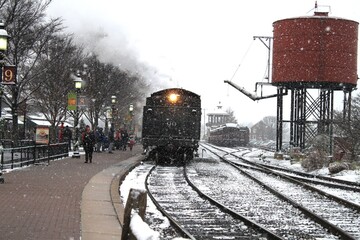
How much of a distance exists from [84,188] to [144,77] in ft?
93.6

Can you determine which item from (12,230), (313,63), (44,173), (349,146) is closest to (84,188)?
(44,173)

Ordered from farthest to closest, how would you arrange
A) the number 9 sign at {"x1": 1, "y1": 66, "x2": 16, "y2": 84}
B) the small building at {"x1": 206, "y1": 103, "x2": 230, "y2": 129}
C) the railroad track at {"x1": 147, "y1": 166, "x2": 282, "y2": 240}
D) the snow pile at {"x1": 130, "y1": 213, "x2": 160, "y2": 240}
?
1. the small building at {"x1": 206, "y1": 103, "x2": 230, "y2": 129}
2. the number 9 sign at {"x1": 1, "y1": 66, "x2": 16, "y2": 84}
3. the railroad track at {"x1": 147, "y1": 166, "x2": 282, "y2": 240}
4. the snow pile at {"x1": 130, "y1": 213, "x2": 160, "y2": 240}

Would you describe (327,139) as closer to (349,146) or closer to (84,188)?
(349,146)

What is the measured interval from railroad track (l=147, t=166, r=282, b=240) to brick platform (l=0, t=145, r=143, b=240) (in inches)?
56.7

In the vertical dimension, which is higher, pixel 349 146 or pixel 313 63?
pixel 313 63

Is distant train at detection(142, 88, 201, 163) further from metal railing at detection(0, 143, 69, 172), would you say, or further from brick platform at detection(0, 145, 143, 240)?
brick platform at detection(0, 145, 143, 240)

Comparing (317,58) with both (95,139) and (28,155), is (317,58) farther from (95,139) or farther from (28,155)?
(28,155)

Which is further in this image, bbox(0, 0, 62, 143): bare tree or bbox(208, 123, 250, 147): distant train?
bbox(208, 123, 250, 147): distant train

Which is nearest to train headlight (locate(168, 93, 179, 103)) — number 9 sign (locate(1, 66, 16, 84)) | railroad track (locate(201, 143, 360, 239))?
railroad track (locate(201, 143, 360, 239))

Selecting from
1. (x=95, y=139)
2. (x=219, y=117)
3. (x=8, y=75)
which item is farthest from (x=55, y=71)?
(x=219, y=117)

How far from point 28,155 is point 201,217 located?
1199 centimetres

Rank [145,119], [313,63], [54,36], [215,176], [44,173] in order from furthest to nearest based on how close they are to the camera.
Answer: [313,63]
[54,36]
[145,119]
[215,176]
[44,173]

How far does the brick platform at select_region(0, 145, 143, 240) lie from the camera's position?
8.21 metres

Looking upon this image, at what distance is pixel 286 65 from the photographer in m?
38.8
